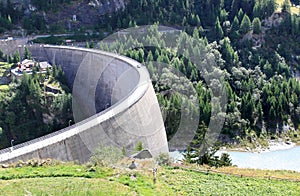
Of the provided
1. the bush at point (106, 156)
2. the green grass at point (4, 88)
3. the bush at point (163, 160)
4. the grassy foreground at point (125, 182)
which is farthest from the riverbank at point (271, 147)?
the green grass at point (4, 88)

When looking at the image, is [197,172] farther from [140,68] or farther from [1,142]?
[1,142]

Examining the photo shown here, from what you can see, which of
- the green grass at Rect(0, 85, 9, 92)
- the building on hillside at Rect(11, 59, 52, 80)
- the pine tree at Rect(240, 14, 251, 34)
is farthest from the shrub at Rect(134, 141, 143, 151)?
the pine tree at Rect(240, 14, 251, 34)

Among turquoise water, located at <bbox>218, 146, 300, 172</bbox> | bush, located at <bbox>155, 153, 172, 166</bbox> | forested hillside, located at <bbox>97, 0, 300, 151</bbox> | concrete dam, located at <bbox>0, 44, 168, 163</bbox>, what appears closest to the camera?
concrete dam, located at <bbox>0, 44, 168, 163</bbox>

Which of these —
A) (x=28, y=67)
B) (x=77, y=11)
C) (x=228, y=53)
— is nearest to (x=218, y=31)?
(x=228, y=53)

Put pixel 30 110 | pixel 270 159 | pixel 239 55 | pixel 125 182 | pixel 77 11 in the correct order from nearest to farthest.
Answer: pixel 125 182
pixel 270 159
pixel 30 110
pixel 239 55
pixel 77 11

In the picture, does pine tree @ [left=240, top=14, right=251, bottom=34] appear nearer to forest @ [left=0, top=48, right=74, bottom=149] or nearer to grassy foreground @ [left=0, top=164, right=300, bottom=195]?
forest @ [left=0, top=48, right=74, bottom=149]

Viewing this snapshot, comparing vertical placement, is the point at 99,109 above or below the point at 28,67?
below

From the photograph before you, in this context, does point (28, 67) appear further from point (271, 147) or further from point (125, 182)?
point (125, 182)

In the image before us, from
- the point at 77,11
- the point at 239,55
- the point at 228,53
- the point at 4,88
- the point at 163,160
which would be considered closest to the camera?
the point at 163,160
